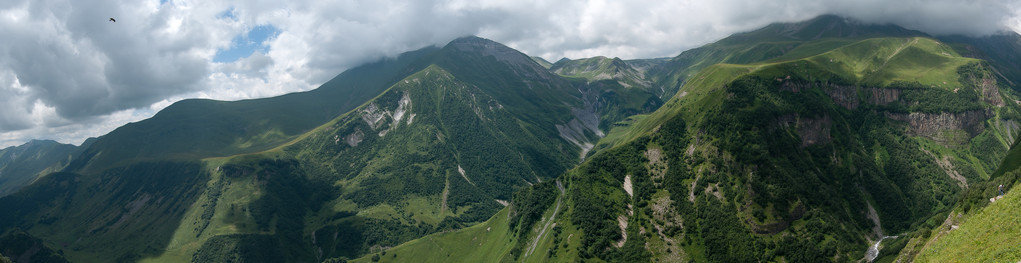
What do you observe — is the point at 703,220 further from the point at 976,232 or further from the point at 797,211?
the point at 976,232

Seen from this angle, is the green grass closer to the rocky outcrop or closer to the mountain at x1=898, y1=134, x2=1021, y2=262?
the mountain at x1=898, y1=134, x2=1021, y2=262

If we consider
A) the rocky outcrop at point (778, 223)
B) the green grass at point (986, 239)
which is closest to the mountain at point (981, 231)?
the green grass at point (986, 239)

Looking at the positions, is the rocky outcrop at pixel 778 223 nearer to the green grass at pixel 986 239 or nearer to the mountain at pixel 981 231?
the mountain at pixel 981 231

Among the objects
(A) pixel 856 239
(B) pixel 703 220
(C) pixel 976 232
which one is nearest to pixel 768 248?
(B) pixel 703 220

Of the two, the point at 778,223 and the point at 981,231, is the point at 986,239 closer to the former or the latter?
the point at 981,231

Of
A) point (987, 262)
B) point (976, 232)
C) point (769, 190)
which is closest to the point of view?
point (987, 262)

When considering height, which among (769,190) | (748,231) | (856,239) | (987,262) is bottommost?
(856,239)

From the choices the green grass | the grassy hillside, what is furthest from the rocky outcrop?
the green grass

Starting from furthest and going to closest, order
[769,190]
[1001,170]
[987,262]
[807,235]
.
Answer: [769,190] < [807,235] < [1001,170] < [987,262]

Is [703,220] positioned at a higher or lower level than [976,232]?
lower
